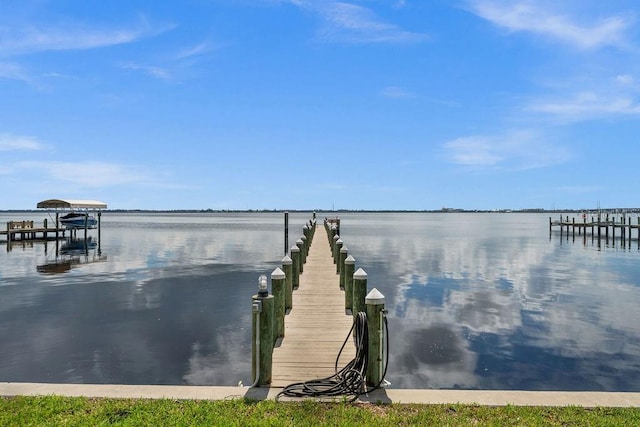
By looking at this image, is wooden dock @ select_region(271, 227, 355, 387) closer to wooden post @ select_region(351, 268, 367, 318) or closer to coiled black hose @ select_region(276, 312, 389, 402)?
coiled black hose @ select_region(276, 312, 389, 402)


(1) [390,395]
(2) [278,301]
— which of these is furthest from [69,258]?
(1) [390,395]

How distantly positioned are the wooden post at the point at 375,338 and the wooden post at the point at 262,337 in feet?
5.06

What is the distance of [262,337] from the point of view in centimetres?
703

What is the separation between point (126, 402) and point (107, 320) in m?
11.6

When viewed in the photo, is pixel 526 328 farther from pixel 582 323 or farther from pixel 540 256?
pixel 540 256

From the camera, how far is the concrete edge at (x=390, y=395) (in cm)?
629

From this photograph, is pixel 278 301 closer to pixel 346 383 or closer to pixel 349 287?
pixel 346 383

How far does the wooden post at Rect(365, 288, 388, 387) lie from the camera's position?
6859 millimetres

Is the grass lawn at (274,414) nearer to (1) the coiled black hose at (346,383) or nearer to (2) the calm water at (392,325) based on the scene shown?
(1) the coiled black hose at (346,383)

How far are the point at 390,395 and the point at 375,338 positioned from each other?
0.84 metres

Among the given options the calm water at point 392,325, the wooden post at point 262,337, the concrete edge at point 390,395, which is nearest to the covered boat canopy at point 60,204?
the calm water at point 392,325

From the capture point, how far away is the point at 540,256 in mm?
41094

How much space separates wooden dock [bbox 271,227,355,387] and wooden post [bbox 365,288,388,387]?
40.0 inches

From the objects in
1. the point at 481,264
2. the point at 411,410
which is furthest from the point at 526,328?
the point at 481,264
